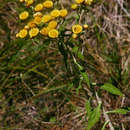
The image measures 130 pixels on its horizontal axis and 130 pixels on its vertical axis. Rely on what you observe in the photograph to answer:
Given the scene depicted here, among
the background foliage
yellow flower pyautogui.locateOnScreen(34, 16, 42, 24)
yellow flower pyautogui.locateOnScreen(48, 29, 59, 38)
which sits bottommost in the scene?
the background foliage

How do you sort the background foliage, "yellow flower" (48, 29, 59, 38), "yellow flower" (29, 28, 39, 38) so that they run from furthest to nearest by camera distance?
the background foliage < "yellow flower" (29, 28, 39, 38) < "yellow flower" (48, 29, 59, 38)

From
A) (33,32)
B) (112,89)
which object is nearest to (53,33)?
(33,32)

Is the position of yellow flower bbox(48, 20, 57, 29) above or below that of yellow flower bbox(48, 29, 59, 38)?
above

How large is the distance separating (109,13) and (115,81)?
146 cm

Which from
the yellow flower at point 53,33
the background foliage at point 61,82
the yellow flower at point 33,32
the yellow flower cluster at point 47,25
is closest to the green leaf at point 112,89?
the background foliage at point 61,82

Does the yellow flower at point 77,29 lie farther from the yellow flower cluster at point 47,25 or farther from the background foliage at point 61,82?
the background foliage at point 61,82

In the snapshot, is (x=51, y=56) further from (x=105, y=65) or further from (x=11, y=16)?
(x=11, y=16)

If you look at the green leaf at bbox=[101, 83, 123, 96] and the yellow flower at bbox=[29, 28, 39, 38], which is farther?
the green leaf at bbox=[101, 83, 123, 96]

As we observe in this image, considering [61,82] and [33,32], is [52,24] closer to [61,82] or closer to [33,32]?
[33,32]

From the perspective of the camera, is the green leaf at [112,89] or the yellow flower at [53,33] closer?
the yellow flower at [53,33]

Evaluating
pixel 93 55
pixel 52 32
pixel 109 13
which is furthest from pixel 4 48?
pixel 109 13

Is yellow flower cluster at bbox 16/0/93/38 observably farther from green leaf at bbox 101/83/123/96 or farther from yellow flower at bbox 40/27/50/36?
green leaf at bbox 101/83/123/96

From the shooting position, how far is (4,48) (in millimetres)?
3541

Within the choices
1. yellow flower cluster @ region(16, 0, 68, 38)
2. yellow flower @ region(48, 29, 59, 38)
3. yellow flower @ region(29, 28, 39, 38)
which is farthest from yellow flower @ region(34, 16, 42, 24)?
yellow flower @ region(48, 29, 59, 38)
